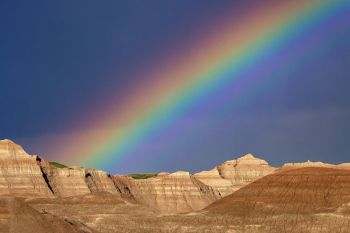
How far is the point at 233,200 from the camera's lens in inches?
7195

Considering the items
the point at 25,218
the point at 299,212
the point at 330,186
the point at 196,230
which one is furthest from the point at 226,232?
the point at 25,218

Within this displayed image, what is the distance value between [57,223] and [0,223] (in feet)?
38.7

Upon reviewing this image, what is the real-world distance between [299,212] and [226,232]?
19.6 metres

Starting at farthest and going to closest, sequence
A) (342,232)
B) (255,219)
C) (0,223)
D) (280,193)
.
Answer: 1. (280,193)
2. (255,219)
3. (342,232)
4. (0,223)

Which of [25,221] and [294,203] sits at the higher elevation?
[294,203]

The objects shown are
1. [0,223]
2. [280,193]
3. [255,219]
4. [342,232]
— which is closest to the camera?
[0,223]

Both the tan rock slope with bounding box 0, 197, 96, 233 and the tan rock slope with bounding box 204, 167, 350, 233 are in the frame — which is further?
the tan rock slope with bounding box 204, 167, 350, 233

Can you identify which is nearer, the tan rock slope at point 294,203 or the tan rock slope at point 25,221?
the tan rock slope at point 25,221

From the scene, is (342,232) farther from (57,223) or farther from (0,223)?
(0,223)

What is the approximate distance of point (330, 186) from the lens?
585 ft

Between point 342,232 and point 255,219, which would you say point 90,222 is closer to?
point 255,219

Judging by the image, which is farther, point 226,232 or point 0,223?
point 226,232

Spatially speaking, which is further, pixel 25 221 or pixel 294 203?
pixel 294 203

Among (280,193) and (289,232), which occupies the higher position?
(280,193)
